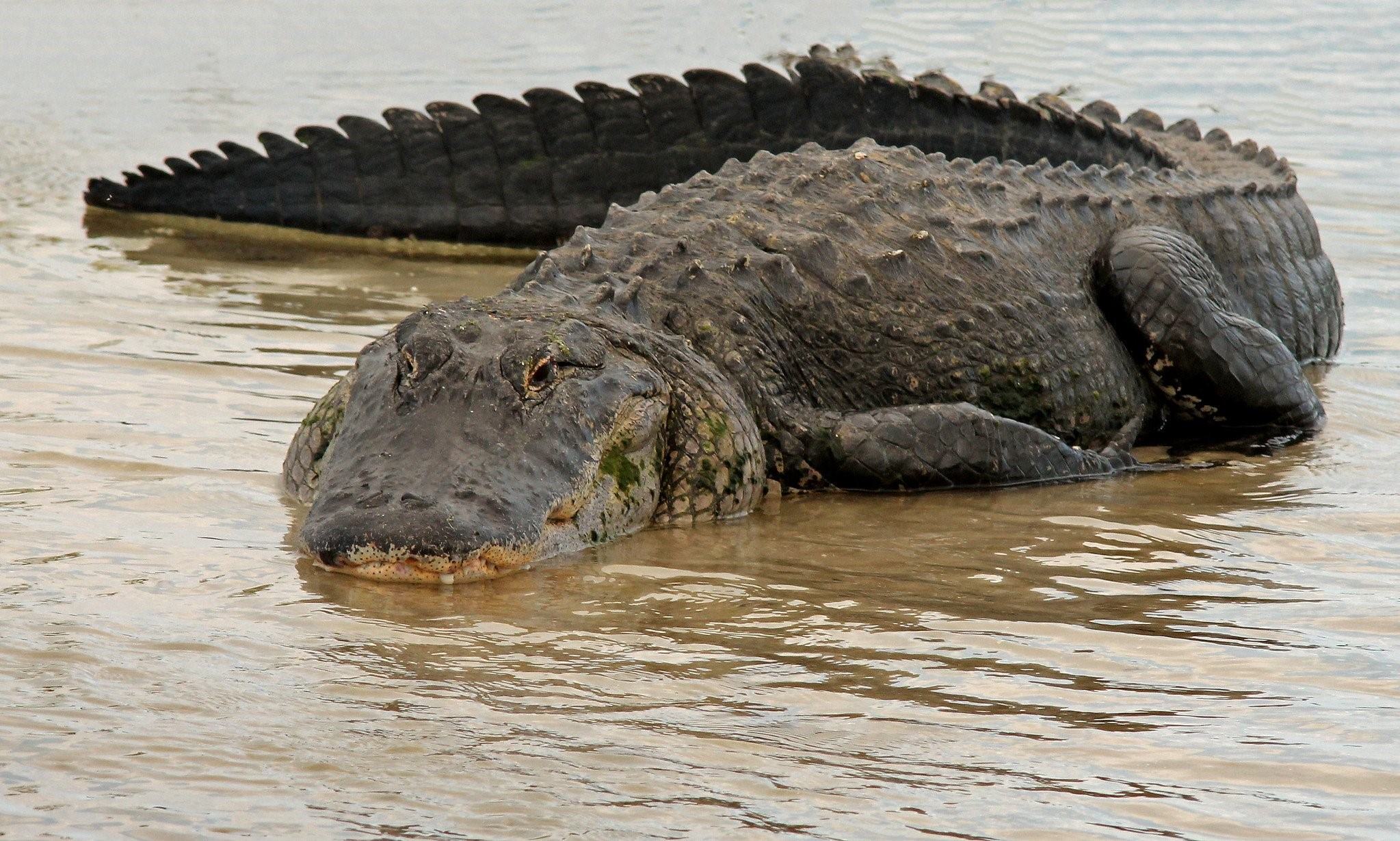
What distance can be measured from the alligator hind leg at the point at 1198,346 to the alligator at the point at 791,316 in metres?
0.01

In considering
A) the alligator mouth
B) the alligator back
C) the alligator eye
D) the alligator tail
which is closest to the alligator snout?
the alligator mouth

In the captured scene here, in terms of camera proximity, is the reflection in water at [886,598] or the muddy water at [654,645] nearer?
the muddy water at [654,645]

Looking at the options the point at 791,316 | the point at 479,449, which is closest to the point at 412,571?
the point at 479,449

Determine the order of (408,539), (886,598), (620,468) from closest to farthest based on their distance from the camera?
1. (408,539)
2. (886,598)
3. (620,468)

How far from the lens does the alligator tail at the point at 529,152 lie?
7.58 metres

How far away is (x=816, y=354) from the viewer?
514 centimetres

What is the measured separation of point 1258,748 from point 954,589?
3.62 ft

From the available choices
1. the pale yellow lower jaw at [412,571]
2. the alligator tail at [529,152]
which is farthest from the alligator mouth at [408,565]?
the alligator tail at [529,152]

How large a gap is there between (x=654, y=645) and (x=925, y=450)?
68.0 inches

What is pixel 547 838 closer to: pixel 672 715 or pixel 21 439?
pixel 672 715

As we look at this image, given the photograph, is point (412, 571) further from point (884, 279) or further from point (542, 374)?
point (884, 279)

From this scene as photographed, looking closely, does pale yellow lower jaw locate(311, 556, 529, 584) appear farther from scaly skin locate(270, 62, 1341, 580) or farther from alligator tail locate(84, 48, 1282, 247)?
alligator tail locate(84, 48, 1282, 247)

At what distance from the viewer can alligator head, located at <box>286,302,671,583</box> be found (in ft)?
12.5

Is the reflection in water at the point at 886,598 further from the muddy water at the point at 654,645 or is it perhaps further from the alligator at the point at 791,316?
the alligator at the point at 791,316
